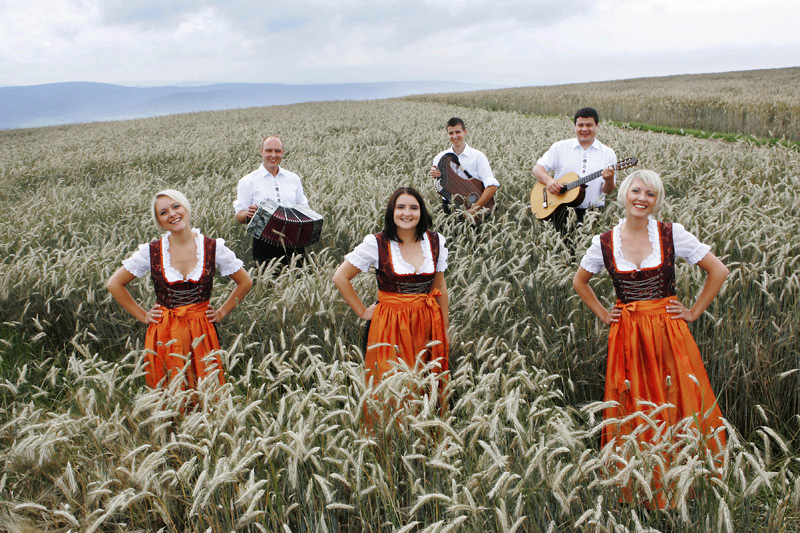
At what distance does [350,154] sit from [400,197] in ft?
31.3

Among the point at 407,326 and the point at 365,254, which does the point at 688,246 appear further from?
the point at 365,254

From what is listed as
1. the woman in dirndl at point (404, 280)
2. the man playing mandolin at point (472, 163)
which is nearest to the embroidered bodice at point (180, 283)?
the woman in dirndl at point (404, 280)

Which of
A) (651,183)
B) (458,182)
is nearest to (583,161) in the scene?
(458,182)

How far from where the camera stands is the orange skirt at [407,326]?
9.79ft

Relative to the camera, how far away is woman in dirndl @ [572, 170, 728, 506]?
8.80 feet

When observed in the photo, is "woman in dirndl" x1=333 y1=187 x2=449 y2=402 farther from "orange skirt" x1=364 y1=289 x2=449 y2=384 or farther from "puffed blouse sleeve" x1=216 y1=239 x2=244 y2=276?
"puffed blouse sleeve" x1=216 y1=239 x2=244 y2=276

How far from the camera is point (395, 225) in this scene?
306 centimetres

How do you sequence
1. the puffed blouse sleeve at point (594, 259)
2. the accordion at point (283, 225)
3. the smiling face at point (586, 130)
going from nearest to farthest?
the puffed blouse sleeve at point (594, 259) → the accordion at point (283, 225) → the smiling face at point (586, 130)

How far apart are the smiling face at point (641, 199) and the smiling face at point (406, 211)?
1.18 m

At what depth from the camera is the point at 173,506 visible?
193 cm

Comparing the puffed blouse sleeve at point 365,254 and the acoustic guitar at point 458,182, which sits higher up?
the acoustic guitar at point 458,182

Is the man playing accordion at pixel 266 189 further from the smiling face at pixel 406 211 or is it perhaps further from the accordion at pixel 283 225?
the smiling face at pixel 406 211

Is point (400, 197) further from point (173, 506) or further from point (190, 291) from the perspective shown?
point (173, 506)

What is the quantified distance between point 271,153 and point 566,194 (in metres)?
3.01
